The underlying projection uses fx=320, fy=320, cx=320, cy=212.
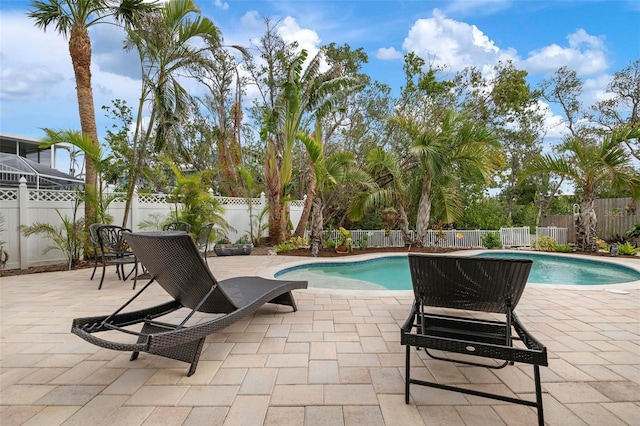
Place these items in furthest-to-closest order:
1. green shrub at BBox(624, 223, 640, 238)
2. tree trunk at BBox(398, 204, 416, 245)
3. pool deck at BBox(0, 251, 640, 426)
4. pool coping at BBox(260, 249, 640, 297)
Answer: tree trunk at BBox(398, 204, 416, 245) → green shrub at BBox(624, 223, 640, 238) → pool coping at BBox(260, 249, 640, 297) → pool deck at BBox(0, 251, 640, 426)

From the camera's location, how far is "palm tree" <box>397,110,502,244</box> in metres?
9.46

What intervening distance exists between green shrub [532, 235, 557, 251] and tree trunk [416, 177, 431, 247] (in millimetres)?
3913

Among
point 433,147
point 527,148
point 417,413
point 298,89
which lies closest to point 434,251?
point 433,147

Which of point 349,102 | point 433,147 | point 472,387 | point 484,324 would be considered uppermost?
point 349,102

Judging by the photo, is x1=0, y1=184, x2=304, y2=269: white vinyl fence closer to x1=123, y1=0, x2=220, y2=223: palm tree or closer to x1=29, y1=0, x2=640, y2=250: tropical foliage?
x1=29, y1=0, x2=640, y2=250: tropical foliage

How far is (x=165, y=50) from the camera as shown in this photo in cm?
715

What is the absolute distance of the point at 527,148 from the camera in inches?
648

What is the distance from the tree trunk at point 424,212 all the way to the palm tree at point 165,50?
24.1 ft

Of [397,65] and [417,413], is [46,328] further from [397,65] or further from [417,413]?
[397,65]

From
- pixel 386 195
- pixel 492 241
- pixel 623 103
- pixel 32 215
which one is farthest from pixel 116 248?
pixel 623 103

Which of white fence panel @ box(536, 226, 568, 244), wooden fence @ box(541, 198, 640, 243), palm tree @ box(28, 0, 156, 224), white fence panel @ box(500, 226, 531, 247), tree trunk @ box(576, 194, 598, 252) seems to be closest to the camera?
palm tree @ box(28, 0, 156, 224)

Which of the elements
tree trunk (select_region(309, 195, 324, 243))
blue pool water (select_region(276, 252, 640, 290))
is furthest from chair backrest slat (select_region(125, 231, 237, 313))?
tree trunk (select_region(309, 195, 324, 243))

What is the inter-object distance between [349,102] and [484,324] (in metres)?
13.5

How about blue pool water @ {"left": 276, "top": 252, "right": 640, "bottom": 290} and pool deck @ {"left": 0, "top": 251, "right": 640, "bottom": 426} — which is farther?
blue pool water @ {"left": 276, "top": 252, "right": 640, "bottom": 290}
